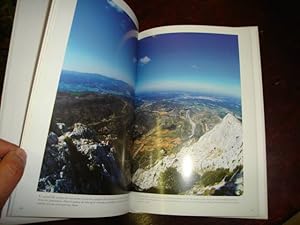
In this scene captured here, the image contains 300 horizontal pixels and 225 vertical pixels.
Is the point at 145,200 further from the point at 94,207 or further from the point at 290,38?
the point at 290,38

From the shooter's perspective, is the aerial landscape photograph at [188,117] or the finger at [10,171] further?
the aerial landscape photograph at [188,117]

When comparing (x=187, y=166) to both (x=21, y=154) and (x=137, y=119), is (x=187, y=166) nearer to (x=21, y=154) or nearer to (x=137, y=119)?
(x=137, y=119)

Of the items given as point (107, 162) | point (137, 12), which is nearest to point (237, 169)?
point (107, 162)

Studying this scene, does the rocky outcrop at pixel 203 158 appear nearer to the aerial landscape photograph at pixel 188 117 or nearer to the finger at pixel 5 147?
the aerial landscape photograph at pixel 188 117

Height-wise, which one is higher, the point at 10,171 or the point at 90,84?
the point at 90,84

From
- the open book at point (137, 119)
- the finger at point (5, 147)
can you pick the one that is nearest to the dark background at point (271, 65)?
the open book at point (137, 119)

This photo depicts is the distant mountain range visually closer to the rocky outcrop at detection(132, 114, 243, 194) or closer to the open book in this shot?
the open book

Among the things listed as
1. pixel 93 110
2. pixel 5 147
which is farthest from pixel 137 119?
pixel 5 147
